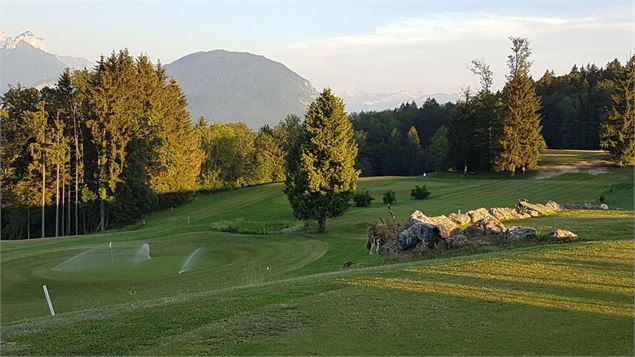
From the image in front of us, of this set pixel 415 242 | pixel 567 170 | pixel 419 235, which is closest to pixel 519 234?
pixel 419 235

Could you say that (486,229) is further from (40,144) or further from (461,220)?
(40,144)

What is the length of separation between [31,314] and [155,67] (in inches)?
2214

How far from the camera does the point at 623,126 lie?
189 feet

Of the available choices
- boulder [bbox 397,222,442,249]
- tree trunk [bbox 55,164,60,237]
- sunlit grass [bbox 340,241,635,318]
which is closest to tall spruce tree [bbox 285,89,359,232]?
boulder [bbox 397,222,442,249]

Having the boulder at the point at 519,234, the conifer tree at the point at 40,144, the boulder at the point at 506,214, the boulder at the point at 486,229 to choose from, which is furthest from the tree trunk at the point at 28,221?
the boulder at the point at 519,234

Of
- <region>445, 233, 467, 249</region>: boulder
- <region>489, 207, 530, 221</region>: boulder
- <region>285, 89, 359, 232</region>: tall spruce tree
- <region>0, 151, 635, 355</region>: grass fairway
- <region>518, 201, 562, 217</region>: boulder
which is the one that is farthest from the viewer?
<region>285, 89, 359, 232</region>: tall spruce tree

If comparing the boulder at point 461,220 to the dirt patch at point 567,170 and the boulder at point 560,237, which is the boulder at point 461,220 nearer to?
the boulder at point 560,237

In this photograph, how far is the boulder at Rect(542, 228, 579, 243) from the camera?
733 inches

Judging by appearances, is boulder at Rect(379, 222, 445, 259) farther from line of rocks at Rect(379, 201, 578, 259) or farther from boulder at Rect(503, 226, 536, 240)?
boulder at Rect(503, 226, 536, 240)

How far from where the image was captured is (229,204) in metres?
61.3

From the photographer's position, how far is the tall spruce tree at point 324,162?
3462cm

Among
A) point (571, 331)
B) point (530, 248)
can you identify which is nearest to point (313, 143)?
point (530, 248)

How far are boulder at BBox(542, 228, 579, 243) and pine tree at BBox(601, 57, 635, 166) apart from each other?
4496 cm

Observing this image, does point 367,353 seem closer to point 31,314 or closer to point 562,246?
point 562,246
